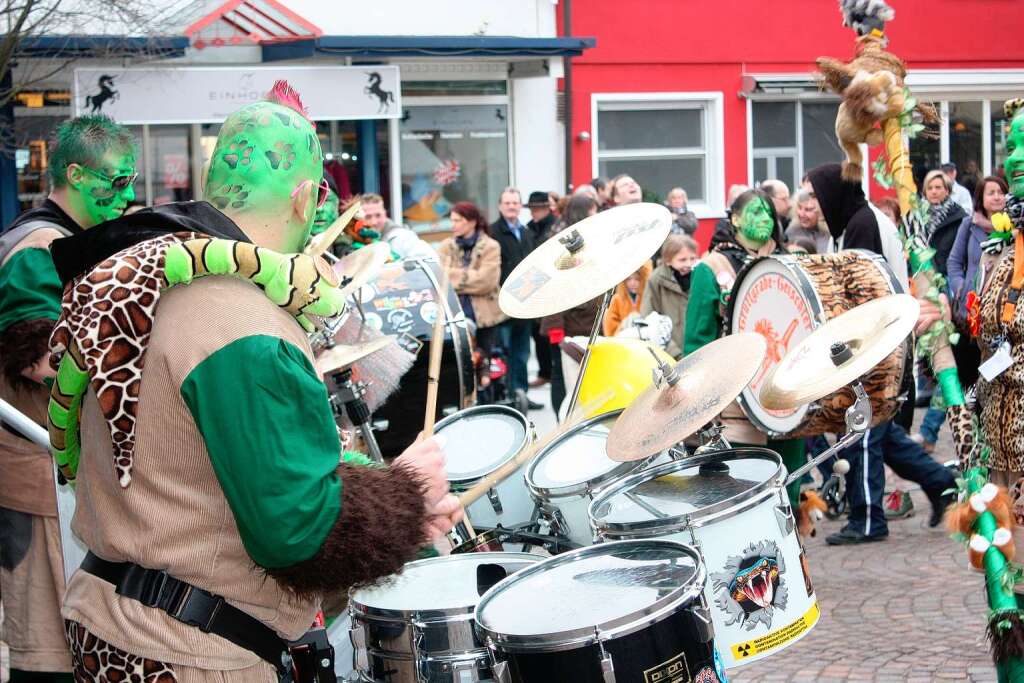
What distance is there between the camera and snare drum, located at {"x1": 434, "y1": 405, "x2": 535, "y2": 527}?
4965mm

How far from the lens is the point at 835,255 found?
5945 millimetres

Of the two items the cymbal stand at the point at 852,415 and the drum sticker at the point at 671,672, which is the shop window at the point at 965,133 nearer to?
the cymbal stand at the point at 852,415

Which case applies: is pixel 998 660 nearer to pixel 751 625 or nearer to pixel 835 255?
pixel 751 625

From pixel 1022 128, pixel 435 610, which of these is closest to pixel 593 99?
pixel 1022 128

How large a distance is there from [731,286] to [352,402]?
205 cm

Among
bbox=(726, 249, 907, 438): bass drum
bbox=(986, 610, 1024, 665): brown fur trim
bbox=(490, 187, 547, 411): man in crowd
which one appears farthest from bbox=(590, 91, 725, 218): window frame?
bbox=(986, 610, 1024, 665): brown fur trim

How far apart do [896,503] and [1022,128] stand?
4.43 metres

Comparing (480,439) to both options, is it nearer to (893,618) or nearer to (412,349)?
(412,349)

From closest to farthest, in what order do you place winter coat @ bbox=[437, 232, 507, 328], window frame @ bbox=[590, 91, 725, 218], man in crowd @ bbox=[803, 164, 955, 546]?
1. man in crowd @ bbox=[803, 164, 955, 546]
2. winter coat @ bbox=[437, 232, 507, 328]
3. window frame @ bbox=[590, 91, 725, 218]

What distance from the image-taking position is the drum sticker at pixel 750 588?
3840 millimetres

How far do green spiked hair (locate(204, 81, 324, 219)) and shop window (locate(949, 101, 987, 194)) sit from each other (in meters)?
19.2

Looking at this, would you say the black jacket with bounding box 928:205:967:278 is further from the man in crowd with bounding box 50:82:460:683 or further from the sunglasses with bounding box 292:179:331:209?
the man in crowd with bounding box 50:82:460:683

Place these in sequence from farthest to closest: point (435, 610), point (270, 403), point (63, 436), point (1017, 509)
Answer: point (1017, 509)
point (435, 610)
point (63, 436)
point (270, 403)

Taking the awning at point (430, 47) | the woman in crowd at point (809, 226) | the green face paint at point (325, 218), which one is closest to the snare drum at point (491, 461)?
the green face paint at point (325, 218)
